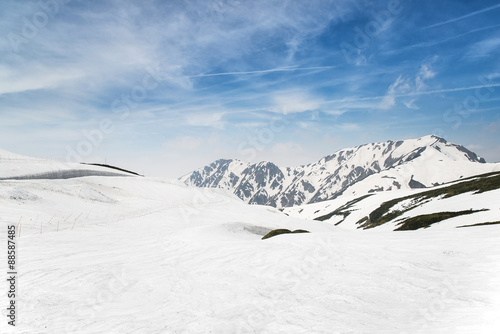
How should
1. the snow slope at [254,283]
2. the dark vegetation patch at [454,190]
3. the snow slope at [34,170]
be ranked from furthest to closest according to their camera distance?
the dark vegetation patch at [454,190]
the snow slope at [34,170]
the snow slope at [254,283]

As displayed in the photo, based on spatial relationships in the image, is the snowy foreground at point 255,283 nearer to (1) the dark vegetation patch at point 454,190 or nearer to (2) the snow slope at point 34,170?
(2) the snow slope at point 34,170

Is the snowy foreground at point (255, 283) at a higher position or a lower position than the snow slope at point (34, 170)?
lower

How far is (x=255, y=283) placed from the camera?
11.2 metres

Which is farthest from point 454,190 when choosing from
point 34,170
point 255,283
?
point 34,170

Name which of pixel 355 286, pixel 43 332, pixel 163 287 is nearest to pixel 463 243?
pixel 355 286

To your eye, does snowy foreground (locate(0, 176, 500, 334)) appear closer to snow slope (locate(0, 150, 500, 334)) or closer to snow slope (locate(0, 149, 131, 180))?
snow slope (locate(0, 150, 500, 334))

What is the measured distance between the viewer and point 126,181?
5997cm

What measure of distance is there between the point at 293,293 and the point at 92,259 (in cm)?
1104

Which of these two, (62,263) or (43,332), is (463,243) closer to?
(43,332)

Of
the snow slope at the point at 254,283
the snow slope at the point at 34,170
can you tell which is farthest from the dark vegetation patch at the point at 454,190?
the snow slope at the point at 34,170

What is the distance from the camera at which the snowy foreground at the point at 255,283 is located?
799 cm

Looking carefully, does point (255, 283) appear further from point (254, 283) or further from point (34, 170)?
point (34, 170)

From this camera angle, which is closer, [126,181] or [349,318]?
[349,318]

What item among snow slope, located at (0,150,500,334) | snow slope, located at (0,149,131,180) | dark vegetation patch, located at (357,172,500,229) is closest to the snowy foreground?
snow slope, located at (0,150,500,334)
